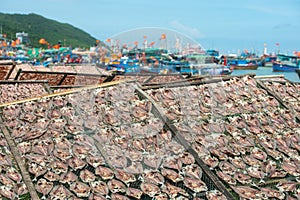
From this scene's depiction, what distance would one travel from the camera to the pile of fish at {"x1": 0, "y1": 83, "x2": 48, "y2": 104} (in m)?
6.27

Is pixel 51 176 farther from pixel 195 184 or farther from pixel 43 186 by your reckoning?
pixel 195 184

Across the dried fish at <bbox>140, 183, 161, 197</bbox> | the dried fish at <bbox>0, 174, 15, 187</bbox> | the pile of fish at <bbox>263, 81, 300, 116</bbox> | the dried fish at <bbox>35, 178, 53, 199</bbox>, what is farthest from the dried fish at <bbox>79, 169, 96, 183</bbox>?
the pile of fish at <bbox>263, 81, 300, 116</bbox>

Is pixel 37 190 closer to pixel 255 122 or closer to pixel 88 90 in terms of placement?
pixel 88 90

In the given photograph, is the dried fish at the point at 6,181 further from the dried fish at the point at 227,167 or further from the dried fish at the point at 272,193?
the dried fish at the point at 272,193

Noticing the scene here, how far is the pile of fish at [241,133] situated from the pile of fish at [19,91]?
3046mm

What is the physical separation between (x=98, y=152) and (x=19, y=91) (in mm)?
3571

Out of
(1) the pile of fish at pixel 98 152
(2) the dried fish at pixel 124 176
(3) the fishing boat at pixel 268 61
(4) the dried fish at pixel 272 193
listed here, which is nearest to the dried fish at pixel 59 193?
(1) the pile of fish at pixel 98 152

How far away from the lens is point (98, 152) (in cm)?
332

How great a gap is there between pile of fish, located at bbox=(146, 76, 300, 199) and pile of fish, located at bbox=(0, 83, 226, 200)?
0.22 meters

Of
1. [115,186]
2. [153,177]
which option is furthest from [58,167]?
[153,177]

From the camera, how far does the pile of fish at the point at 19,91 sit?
247 inches

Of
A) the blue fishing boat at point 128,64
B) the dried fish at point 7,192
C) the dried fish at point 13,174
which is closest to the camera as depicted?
the dried fish at point 7,192

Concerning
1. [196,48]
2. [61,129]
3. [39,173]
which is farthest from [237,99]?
[39,173]

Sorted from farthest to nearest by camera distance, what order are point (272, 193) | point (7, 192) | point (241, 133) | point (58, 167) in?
1. point (241, 133)
2. point (272, 193)
3. point (58, 167)
4. point (7, 192)
